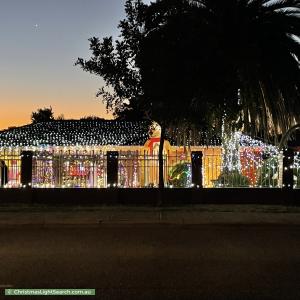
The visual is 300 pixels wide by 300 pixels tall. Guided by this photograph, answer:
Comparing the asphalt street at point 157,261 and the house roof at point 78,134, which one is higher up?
the house roof at point 78,134

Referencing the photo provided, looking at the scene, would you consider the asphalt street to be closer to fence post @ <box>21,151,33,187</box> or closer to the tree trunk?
the tree trunk

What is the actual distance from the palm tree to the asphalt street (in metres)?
5.10

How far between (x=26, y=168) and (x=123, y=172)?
10.1 feet

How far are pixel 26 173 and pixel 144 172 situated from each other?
3.76 metres

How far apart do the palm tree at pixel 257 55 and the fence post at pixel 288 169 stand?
909mm

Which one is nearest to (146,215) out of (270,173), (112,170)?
(112,170)

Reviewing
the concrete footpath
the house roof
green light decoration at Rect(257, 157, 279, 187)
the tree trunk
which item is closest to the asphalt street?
the concrete footpath

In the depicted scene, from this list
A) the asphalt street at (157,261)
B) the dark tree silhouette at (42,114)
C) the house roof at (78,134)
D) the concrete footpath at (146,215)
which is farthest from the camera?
the dark tree silhouette at (42,114)

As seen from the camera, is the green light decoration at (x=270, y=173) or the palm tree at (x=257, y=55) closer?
the palm tree at (x=257, y=55)

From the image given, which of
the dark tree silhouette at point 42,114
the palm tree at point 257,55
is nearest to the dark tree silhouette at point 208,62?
the palm tree at point 257,55

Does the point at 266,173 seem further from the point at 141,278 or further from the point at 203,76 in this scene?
the point at 141,278

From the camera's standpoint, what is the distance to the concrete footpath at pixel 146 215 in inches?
614

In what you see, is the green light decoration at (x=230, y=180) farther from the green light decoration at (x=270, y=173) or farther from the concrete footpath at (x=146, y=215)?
the concrete footpath at (x=146, y=215)

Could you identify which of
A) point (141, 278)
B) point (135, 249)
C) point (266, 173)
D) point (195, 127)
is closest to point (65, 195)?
point (195, 127)
